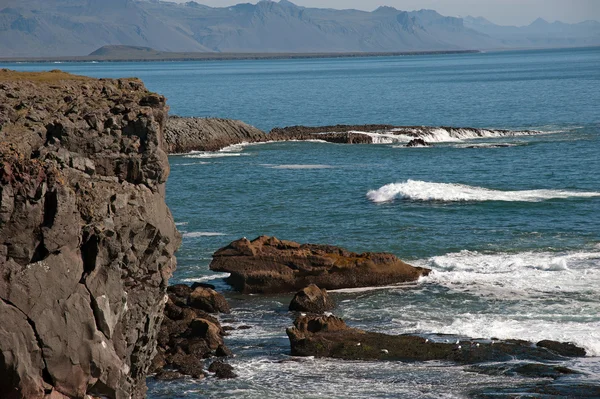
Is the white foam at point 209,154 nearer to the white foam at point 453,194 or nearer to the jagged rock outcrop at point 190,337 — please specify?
the white foam at point 453,194

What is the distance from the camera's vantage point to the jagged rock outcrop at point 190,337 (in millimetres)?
24672

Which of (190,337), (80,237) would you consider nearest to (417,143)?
(190,337)

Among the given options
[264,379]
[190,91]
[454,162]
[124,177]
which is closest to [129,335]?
[124,177]

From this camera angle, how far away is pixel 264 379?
2420cm

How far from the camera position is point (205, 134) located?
8156 cm

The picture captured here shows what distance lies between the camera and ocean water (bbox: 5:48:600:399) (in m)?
24.2

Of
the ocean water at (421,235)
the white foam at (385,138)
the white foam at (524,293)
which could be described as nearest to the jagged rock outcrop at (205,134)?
the ocean water at (421,235)

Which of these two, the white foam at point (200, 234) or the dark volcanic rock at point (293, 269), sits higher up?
the dark volcanic rock at point (293, 269)

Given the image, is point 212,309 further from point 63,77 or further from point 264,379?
point 63,77

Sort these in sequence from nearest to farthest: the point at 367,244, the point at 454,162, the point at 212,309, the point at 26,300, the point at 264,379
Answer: the point at 26,300
the point at 264,379
the point at 212,309
the point at 367,244
the point at 454,162

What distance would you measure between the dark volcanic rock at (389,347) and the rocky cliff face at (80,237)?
5.60 meters

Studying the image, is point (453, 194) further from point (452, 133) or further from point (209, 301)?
point (452, 133)

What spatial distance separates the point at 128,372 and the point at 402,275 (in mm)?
15387

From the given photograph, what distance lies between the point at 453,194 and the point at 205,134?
111 ft
